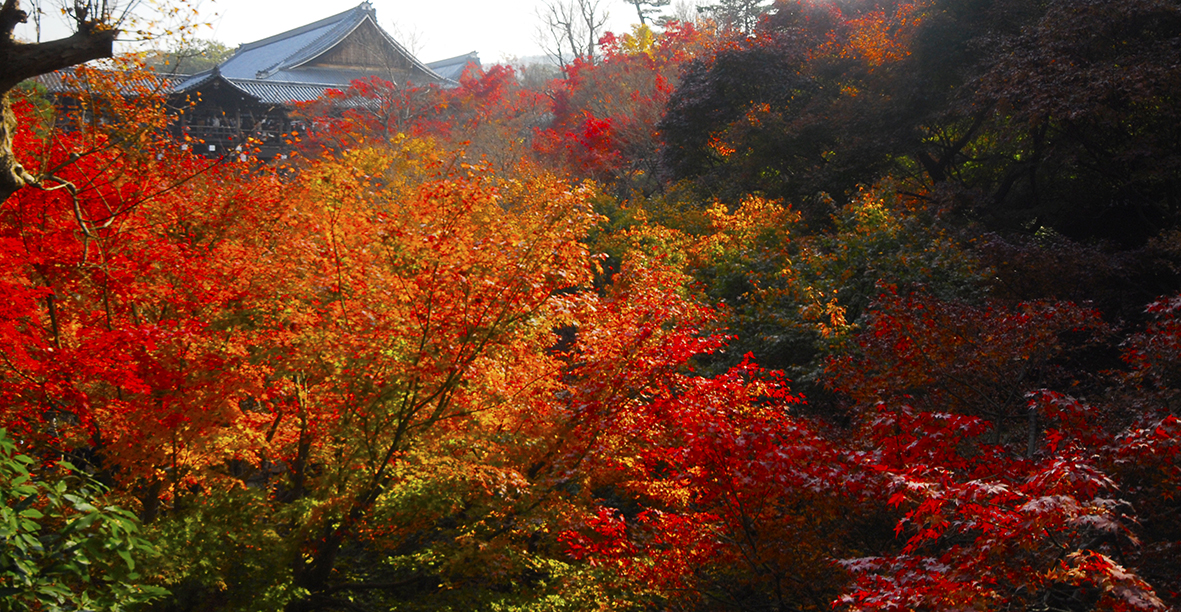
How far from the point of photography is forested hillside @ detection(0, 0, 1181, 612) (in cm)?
481

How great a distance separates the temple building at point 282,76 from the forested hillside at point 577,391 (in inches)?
788

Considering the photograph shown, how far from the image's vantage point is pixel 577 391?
7871 millimetres

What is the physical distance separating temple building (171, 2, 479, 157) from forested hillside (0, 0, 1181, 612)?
65.6ft

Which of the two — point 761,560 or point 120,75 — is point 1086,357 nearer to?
point 761,560

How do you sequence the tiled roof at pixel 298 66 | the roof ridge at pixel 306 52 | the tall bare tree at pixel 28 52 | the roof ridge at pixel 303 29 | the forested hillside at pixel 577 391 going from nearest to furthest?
1. the tall bare tree at pixel 28 52
2. the forested hillside at pixel 577 391
3. the tiled roof at pixel 298 66
4. the roof ridge at pixel 306 52
5. the roof ridge at pixel 303 29

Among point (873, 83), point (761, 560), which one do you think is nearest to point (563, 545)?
point (761, 560)

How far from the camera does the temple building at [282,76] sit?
2986 centimetres

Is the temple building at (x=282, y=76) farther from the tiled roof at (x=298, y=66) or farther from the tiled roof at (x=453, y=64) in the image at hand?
the tiled roof at (x=453, y=64)

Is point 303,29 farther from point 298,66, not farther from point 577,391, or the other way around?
point 577,391

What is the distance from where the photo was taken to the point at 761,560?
6234mm

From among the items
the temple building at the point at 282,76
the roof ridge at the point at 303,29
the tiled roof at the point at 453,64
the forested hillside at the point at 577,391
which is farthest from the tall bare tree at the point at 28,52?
the tiled roof at the point at 453,64

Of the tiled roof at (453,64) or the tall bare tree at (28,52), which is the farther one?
the tiled roof at (453,64)

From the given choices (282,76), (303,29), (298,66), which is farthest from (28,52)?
(303,29)

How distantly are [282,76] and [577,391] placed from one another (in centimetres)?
3439
